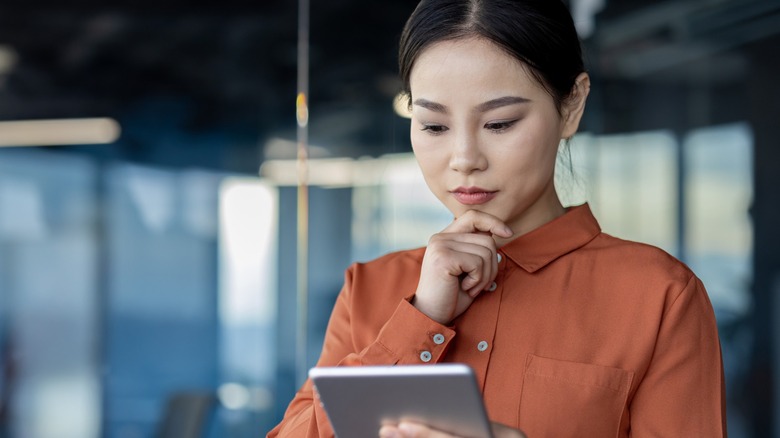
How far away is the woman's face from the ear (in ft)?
0.12

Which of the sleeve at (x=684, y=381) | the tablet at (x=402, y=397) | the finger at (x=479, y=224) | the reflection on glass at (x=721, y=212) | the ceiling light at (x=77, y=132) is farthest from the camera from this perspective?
the ceiling light at (x=77, y=132)

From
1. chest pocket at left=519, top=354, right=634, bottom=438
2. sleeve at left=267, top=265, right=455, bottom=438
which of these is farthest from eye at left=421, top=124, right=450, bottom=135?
chest pocket at left=519, top=354, right=634, bottom=438

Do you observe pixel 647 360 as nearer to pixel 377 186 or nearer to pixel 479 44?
pixel 479 44

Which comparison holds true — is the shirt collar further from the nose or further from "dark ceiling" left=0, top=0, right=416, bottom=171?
"dark ceiling" left=0, top=0, right=416, bottom=171

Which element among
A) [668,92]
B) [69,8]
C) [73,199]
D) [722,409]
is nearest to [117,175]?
[73,199]

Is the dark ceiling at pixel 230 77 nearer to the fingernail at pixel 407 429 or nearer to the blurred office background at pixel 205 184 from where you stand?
the blurred office background at pixel 205 184

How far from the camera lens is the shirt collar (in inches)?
57.0

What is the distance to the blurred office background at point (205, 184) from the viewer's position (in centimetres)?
390

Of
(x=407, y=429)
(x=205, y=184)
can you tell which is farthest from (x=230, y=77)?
(x=407, y=429)

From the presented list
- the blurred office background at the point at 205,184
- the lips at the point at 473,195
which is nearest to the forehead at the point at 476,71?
the lips at the point at 473,195

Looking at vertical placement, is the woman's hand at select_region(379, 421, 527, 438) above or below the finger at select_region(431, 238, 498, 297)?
below

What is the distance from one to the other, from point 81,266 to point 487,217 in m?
2.99

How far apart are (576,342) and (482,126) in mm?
324

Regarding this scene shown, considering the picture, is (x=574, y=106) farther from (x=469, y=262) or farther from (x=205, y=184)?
(x=205, y=184)
